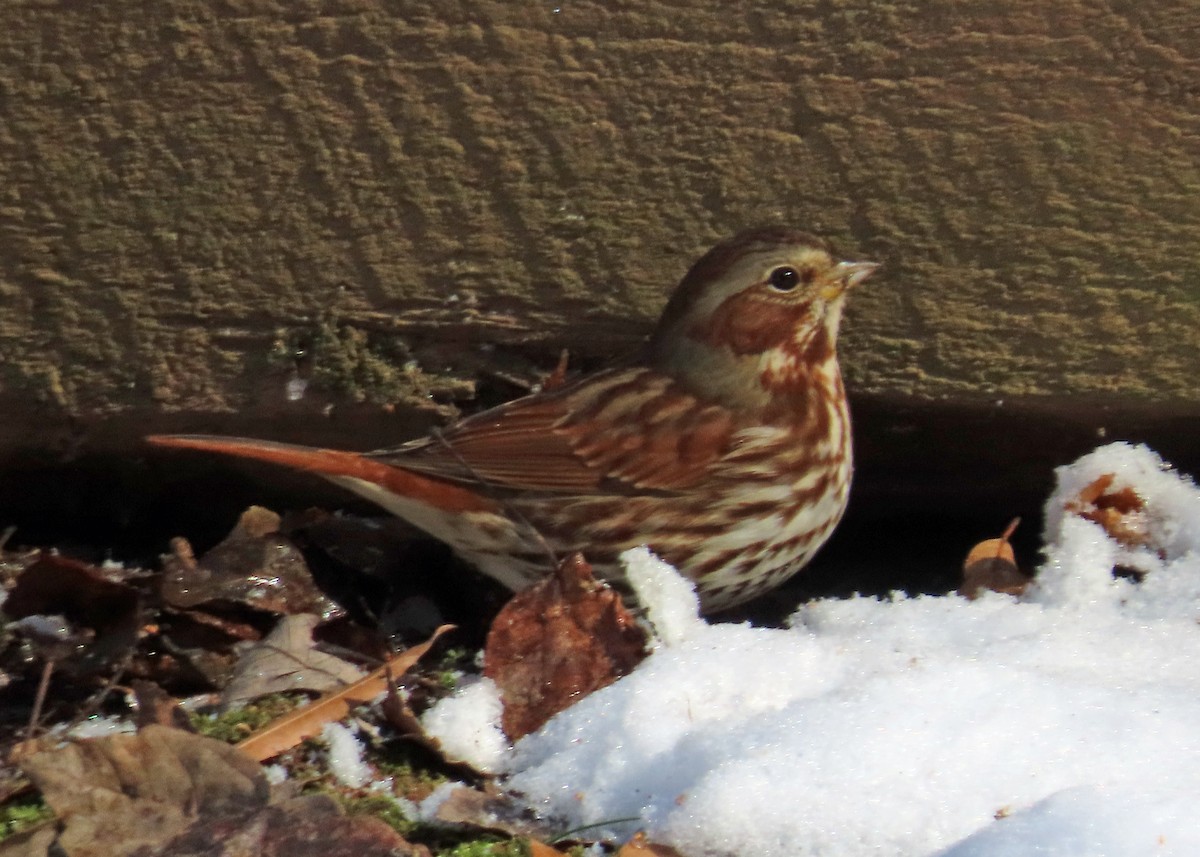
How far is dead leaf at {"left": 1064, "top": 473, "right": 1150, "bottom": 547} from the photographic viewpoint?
10.5ft

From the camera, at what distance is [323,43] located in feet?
9.68

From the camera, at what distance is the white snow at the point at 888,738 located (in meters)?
2.15

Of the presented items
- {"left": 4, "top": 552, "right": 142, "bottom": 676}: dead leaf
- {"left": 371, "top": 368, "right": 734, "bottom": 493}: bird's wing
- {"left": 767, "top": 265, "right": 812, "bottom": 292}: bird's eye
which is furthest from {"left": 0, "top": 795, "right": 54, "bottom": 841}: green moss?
{"left": 767, "top": 265, "right": 812, "bottom": 292}: bird's eye

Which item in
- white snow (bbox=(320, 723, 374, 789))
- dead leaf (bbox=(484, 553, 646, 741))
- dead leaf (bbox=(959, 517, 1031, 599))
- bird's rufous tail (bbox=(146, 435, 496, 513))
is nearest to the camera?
white snow (bbox=(320, 723, 374, 789))

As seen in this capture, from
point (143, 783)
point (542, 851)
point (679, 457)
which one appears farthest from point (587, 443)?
point (143, 783)

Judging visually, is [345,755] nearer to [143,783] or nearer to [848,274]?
[143,783]

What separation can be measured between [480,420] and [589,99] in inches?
26.4

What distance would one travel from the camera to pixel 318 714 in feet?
8.59

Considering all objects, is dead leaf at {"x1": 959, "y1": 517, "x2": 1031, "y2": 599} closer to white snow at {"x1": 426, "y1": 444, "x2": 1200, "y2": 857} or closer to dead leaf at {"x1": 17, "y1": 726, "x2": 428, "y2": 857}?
white snow at {"x1": 426, "y1": 444, "x2": 1200, "y2": 857}

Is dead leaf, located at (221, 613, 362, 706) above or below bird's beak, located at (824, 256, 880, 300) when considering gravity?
below

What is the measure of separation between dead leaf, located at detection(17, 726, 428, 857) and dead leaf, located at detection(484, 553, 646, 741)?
0.42m

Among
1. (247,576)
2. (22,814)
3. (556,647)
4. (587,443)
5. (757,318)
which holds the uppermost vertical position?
(757,318)

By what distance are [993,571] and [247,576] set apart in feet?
4.92

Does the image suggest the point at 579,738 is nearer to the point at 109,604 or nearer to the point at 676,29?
the point at 109,604
